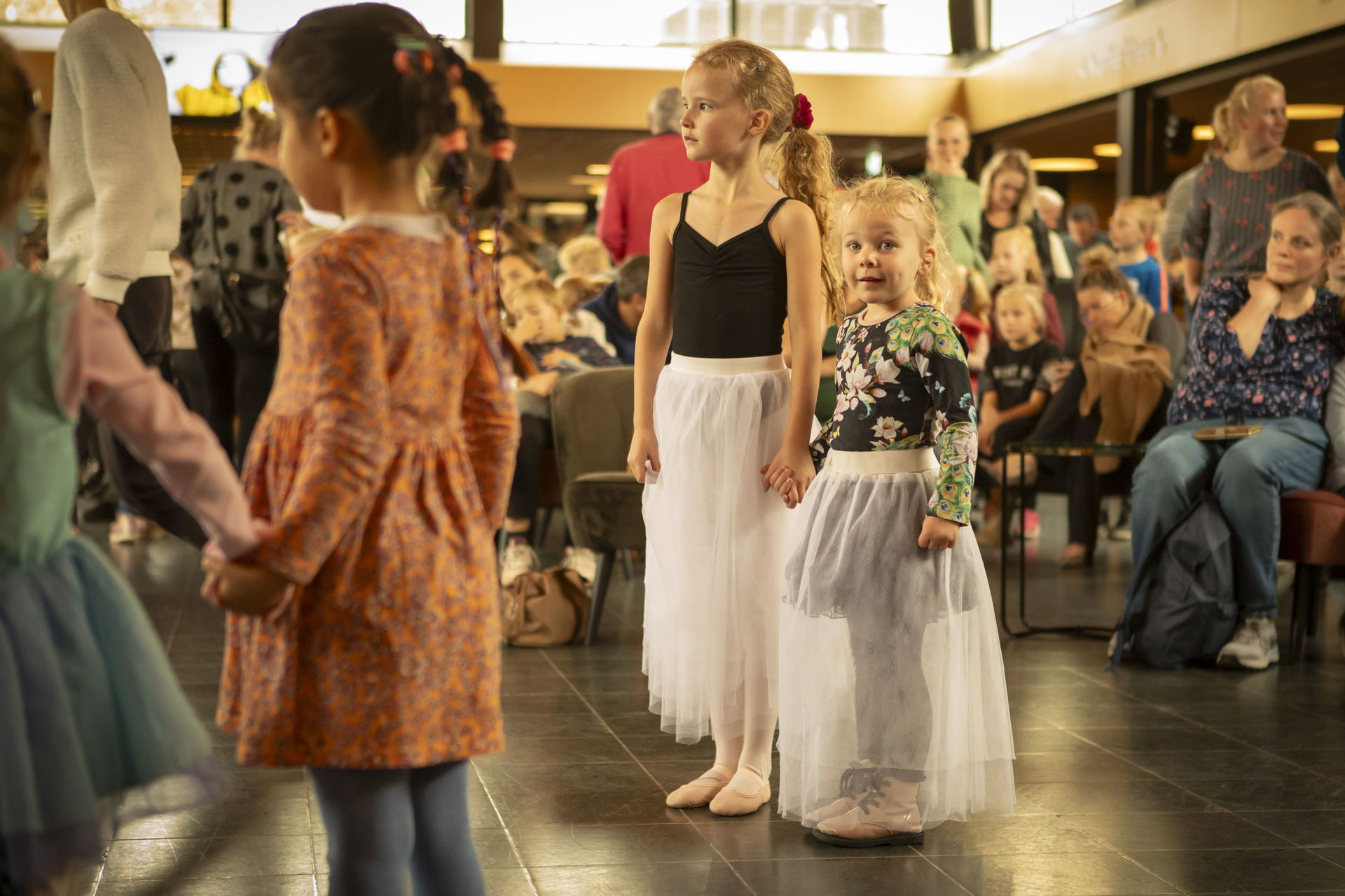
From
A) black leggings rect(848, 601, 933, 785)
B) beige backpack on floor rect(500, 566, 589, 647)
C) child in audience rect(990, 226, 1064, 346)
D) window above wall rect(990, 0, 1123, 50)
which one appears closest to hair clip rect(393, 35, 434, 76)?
black leggings rect(848, 601, 933, 785)

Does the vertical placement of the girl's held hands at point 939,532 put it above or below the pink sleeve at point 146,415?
below

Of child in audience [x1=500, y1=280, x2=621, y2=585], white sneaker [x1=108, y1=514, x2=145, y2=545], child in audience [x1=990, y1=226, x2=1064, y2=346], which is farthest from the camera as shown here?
child in audience [x1=990, y1=226, x2=1064, y2=346]

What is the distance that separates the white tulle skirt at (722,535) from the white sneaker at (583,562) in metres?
2.61

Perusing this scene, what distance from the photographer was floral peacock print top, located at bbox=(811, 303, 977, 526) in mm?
2521

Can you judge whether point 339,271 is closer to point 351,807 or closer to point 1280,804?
point 351,807

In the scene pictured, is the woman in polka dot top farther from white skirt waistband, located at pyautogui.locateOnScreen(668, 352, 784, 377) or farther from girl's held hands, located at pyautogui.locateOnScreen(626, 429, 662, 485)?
white skirt waistband, located at pyautogui.locateOnScreen(668, 352, 784, 377)

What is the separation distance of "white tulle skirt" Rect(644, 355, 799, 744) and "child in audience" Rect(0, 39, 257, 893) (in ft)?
4.74

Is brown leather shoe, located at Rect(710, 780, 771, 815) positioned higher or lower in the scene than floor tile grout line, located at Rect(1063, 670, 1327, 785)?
higher

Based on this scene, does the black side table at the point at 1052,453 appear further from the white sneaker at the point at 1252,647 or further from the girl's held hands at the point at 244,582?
the girl's held hands at the point at 244,582

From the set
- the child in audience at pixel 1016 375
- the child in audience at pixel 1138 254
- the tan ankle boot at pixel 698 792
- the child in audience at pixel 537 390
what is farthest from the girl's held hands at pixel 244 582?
the child in audience at pixel 1138 254

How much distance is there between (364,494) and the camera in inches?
59.4

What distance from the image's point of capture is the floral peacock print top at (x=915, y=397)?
252 cm

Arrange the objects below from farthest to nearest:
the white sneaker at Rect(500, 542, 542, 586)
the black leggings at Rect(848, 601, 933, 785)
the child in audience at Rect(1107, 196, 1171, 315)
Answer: the child in audience at Rect(1107, 196, 1171, 315) < the white sneaker at Rect(500, 542, 542, 586) < the black leggings at Rect(848, 601, 933, 785)

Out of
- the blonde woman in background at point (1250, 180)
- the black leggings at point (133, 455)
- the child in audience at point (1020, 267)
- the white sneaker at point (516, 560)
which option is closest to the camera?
the black leggings at point (133, 455)
